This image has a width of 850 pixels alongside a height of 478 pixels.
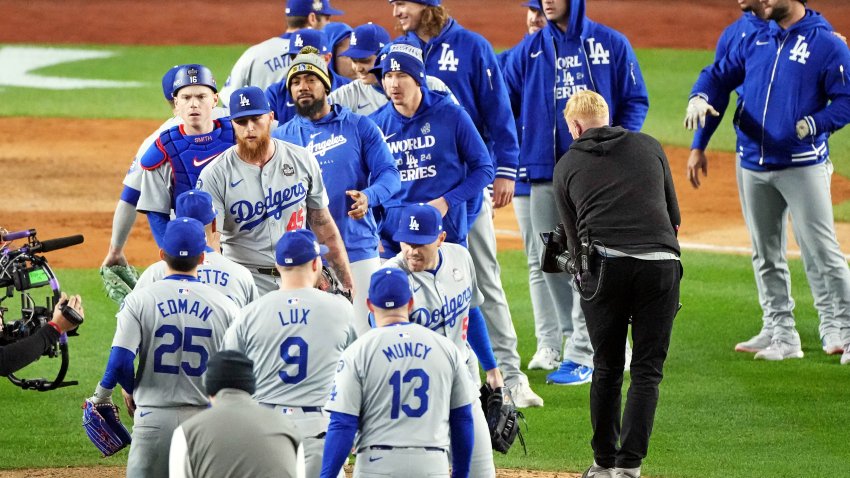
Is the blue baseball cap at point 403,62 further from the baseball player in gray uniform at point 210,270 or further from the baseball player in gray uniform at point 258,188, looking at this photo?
the baseball player in gray uniform at point 210,270

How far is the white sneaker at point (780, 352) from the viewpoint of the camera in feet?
29.1

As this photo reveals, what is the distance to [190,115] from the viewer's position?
649 centimetres

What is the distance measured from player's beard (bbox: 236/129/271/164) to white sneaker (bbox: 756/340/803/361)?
4.13 metres

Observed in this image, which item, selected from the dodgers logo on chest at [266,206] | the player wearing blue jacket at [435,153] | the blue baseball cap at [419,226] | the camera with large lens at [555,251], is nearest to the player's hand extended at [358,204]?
the dodgers logo on chest at [266,206]

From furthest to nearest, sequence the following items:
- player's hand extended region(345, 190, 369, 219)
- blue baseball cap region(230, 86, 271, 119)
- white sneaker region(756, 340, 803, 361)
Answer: white sneaker region(756, 340, 803, 361) → player's hand extended region(345, 190, 369, 219) → blue baseball cap region(230, 86, 271, 119)

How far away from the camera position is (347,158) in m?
6.96

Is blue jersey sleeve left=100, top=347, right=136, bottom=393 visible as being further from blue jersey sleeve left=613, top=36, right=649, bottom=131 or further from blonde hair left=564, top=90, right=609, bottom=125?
blue jersey sleeve left=613, top=36, right=649, bottom=131

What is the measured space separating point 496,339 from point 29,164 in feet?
37.9

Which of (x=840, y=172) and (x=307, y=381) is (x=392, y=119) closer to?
(x=307, y=381)

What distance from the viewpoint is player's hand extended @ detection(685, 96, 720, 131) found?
8414mm

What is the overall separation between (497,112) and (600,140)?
6.19 ft

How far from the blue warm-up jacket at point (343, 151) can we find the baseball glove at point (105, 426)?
1.94 m

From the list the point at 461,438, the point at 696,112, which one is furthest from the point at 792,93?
the point at 461,438

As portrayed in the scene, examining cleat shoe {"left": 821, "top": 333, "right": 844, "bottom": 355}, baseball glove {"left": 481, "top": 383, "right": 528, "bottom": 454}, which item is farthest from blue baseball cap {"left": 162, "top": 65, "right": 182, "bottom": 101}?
cleat shoe {"left": 821, "top": 333, "right": 844, "bottom": 355}
